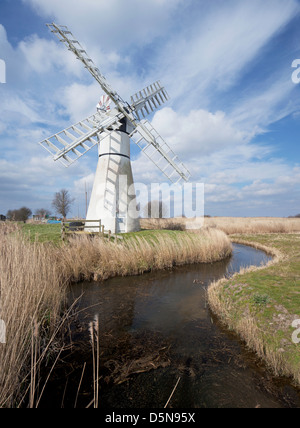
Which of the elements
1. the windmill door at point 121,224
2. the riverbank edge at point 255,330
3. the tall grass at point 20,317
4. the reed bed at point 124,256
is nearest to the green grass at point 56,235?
the windmill door at point 121,224

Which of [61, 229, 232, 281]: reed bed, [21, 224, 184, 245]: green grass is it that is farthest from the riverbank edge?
[21, 224, 184, 245]: green grass

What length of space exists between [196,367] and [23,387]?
2.77 metres

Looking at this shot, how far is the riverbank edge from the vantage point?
353 centimetres

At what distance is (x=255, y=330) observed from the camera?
170 inches

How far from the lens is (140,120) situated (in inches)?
637

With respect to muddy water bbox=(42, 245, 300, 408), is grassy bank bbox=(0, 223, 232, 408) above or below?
above

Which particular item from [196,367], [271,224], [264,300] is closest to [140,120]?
[264,300]

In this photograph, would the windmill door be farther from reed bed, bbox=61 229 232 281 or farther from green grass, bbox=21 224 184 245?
reed bed, bbox=61 229 232 281

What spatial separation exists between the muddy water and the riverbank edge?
182 millimetres

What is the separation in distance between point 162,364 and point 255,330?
2.01m

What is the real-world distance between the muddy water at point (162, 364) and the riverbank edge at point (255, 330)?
7.2 inches

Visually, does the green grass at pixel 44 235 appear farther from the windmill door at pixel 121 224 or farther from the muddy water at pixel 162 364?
the windmill door at pixel 121 224

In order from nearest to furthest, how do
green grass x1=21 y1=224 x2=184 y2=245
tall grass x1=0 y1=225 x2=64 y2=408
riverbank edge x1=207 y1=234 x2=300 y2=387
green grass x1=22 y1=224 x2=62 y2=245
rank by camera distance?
tall grass x1=0 y1=225 x2=64 y2=408 → riverbank edge x1=207 y1=234 x2=300 y2=387 → green grass x1=22 y1=224 x2=62 y2=245 → green grass x1=21 y1=224 x2=184 y2=245
